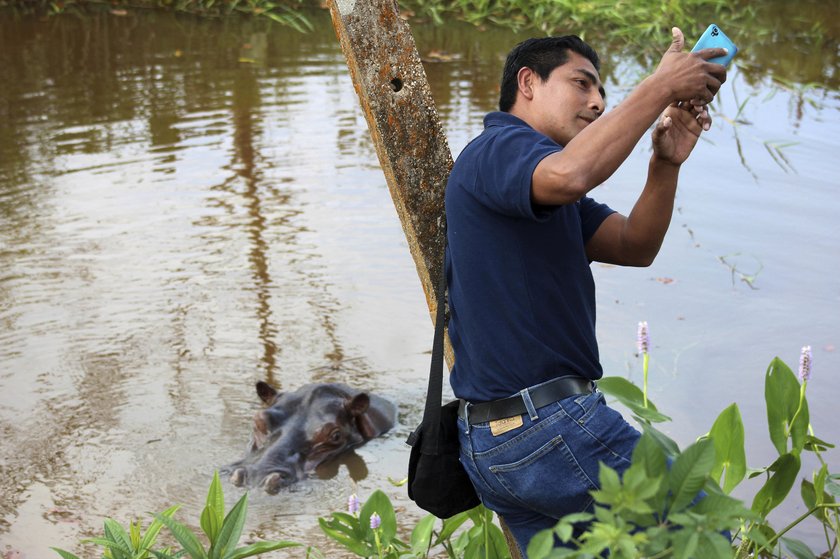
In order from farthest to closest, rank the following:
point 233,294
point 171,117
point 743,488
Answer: point 171,117
point 233,294
point 743,488

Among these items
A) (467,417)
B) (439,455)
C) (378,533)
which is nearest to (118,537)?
(378,533)

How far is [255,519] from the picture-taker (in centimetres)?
502

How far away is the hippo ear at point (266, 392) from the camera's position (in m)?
5.72

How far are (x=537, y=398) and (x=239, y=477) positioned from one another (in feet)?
9.57

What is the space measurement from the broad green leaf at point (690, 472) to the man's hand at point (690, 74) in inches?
33.0

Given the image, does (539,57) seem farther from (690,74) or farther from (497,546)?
(497,546)

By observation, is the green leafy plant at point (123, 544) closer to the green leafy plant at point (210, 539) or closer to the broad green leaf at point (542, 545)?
the green leafy plant at point (210, 539)

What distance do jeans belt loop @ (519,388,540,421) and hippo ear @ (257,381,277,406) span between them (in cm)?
319

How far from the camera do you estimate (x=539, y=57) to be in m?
2.97

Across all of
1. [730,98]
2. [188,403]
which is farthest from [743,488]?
[730,98]

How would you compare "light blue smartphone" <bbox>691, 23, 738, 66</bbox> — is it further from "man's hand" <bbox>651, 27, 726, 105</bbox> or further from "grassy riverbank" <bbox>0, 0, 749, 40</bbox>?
"grassy riverbank" <bbox>0, 0, 749, 40</bbox>

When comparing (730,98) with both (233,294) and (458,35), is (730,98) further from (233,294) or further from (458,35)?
(233,294)

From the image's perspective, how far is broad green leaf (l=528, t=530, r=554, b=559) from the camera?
6.83ft

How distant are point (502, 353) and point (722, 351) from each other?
14.3 feet
